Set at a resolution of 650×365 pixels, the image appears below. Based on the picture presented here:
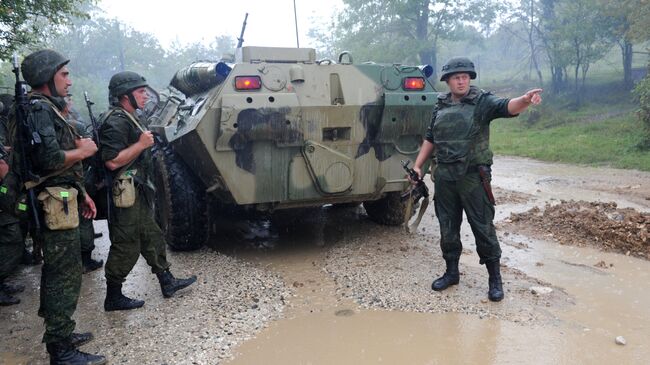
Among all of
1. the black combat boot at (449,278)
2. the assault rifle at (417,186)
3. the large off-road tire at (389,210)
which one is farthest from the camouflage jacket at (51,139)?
the large off-road tire at (389,210)

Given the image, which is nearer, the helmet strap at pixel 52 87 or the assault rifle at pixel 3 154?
the helmet strap at pixel 52 87

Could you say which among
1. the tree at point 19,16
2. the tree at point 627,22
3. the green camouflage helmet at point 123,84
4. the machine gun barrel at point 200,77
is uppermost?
the tree at point 627,22

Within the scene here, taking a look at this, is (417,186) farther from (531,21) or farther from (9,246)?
(531,21)

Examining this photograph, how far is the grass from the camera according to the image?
11.3 m

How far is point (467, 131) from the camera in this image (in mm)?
3738

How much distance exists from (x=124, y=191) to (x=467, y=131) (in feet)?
7.67

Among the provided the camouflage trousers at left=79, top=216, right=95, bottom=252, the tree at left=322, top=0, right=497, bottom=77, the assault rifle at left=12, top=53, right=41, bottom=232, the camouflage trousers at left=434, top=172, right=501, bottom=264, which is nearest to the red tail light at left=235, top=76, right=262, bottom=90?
the camouflage trousers at left=434, top=172, right=501, bottom=264

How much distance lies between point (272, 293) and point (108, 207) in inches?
51.9

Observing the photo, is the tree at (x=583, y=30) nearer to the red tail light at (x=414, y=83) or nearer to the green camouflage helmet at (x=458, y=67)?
the red tail light at (x=414, y=83)

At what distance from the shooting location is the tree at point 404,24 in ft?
76.9

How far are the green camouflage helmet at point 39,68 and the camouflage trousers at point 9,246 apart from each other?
146 centimetres

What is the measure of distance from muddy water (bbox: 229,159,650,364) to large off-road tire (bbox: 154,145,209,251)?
0.79 m

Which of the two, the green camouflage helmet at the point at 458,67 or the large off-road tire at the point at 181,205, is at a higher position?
the green camouflage helmet at the point at 458,67

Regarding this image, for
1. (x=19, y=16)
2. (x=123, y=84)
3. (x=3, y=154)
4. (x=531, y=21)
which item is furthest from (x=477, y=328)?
(x=531, y=21)
